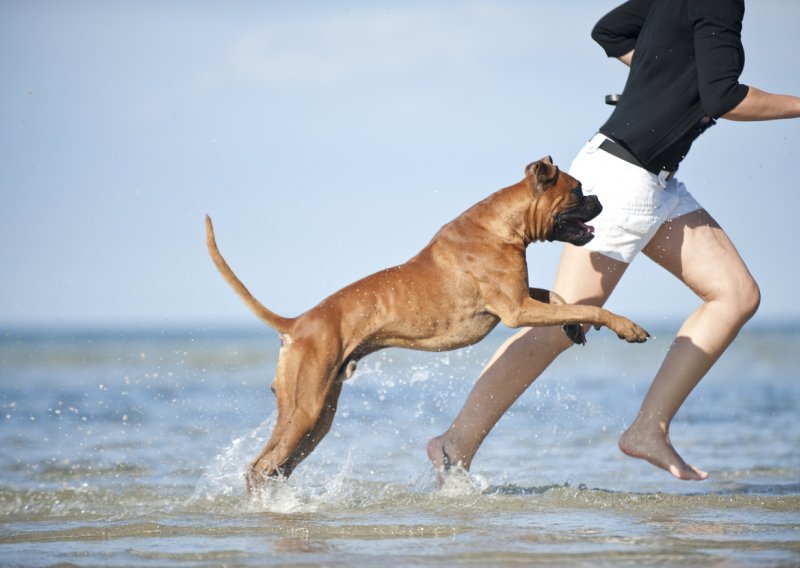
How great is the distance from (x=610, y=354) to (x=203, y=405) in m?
13.8

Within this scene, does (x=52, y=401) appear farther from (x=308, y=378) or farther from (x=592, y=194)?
(x=592, y=194)

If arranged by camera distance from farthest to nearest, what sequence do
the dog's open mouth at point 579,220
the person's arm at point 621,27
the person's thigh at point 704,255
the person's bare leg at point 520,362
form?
the person's arm at point 621,27
the person's bare leg at point 520,362
the person's thigh at point 704,255
the dog's open mouth at point 579,220

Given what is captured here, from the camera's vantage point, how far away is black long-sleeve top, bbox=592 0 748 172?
4.26 m

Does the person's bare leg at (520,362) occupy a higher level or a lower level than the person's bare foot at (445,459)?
higher

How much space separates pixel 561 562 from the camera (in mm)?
3350

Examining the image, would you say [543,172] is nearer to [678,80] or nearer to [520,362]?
[678,80]

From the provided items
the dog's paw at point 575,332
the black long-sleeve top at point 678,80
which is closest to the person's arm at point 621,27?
the black long-sleeve top at point 678,80

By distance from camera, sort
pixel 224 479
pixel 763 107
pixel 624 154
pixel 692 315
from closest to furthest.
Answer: pixel 763 107, pixel 624 154, pixel 692 315, pixel 224 479

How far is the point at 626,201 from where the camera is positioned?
14.6ft

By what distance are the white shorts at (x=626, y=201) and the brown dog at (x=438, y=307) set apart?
0.08 meters

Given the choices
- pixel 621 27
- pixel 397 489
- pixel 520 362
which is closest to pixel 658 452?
pixel 520 362

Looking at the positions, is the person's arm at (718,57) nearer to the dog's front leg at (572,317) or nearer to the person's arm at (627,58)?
the person's arm at (627,58)

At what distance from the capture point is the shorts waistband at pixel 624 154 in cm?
447

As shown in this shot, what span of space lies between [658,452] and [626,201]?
3.98 feet
